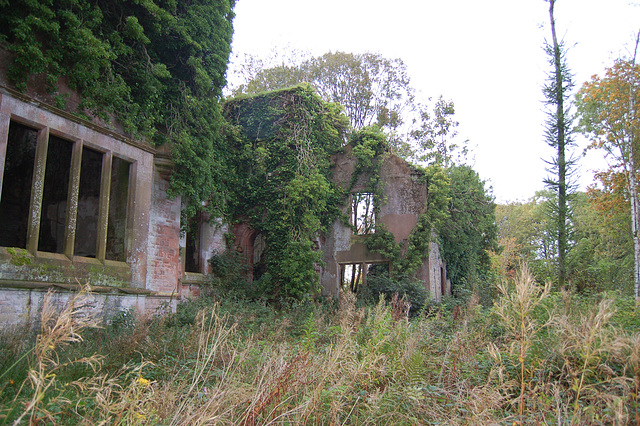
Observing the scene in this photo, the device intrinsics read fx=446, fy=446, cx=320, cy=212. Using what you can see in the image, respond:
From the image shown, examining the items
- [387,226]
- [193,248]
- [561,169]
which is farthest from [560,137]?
[193,248]

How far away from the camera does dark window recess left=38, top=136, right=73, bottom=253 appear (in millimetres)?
11227

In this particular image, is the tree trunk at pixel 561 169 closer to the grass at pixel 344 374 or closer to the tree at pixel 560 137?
the tree at pixel 560 137

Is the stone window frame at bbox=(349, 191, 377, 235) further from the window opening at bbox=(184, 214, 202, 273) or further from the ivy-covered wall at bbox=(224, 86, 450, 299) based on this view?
the window opening at bbox=(184, 214, 202, 273)

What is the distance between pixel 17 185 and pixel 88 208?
2.99 metres

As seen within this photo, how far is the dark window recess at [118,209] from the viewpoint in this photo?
9.20 meters

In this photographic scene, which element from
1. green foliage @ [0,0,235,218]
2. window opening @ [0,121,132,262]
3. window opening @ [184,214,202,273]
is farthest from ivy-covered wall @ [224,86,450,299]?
window opening @ [0,121,132,262]

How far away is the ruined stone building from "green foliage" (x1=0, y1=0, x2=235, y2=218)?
1.47 ft

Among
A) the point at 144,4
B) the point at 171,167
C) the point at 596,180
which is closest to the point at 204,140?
the point at 171,167

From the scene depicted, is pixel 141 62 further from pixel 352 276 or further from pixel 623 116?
pixel 623 116

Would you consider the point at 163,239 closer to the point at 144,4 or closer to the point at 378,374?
the point at 144,4

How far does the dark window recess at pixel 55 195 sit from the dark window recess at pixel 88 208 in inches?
29.3

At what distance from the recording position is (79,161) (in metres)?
8.04

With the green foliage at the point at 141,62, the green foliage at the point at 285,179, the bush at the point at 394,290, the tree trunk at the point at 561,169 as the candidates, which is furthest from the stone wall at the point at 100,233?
the tree trunk at the point at 561,169

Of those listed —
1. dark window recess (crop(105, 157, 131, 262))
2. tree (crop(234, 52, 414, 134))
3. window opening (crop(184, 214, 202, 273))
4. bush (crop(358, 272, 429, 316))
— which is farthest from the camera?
tree (crop(234, 52, 414, 134))
